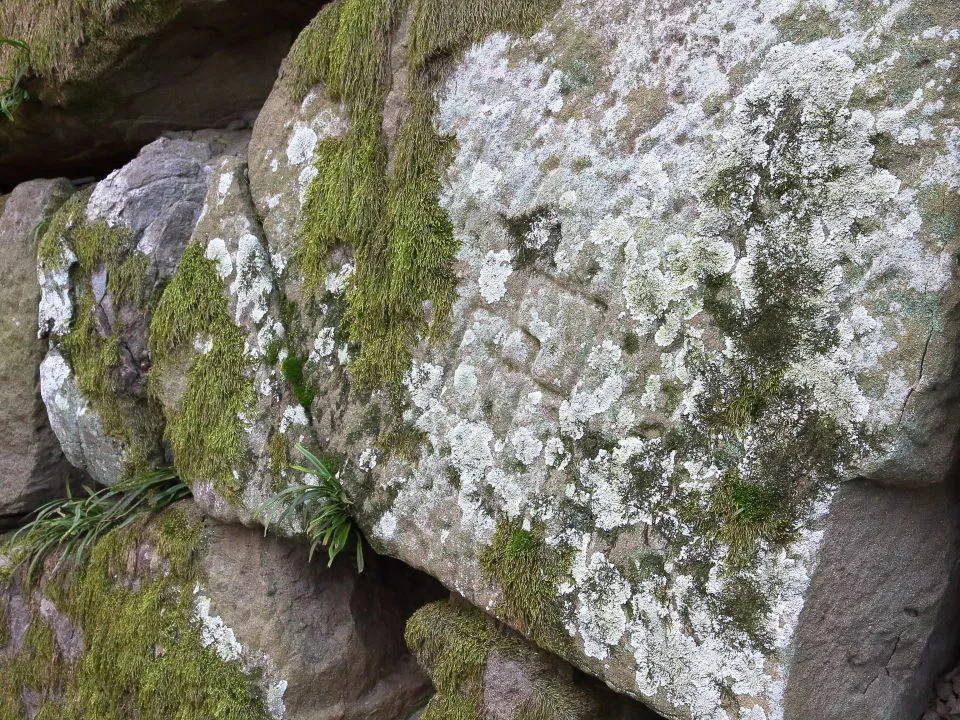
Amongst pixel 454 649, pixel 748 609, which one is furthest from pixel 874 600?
pixel 454 649

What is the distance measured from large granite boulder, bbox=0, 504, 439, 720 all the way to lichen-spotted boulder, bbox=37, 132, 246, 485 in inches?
16.9

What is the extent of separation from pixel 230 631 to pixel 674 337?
1922mm

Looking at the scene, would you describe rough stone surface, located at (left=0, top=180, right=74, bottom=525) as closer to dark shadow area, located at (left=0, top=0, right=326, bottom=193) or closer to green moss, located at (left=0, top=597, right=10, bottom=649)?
dark shadow area, located at (left=0, top=0, right=326, bottom=193)

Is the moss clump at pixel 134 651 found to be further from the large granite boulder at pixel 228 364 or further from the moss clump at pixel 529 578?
the moss clump at pixel 529 578

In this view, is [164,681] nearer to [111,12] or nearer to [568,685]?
[568,685]

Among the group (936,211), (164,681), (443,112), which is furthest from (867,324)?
(164,681)

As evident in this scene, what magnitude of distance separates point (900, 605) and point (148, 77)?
3752mm

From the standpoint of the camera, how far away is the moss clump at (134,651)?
2.94 meters

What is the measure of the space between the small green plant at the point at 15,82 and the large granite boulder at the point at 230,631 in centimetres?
215

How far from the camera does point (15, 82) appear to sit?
396cm

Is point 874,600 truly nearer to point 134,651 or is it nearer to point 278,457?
point 278,457

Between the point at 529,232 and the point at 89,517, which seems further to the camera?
the point at 89,517

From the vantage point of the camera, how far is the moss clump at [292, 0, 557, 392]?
99.2 inches

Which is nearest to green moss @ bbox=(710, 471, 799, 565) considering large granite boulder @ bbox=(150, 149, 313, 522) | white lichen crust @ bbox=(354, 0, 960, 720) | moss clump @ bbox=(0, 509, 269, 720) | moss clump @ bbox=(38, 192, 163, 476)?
white lichen crust @ bbox=(354, 0, 960, 720)
